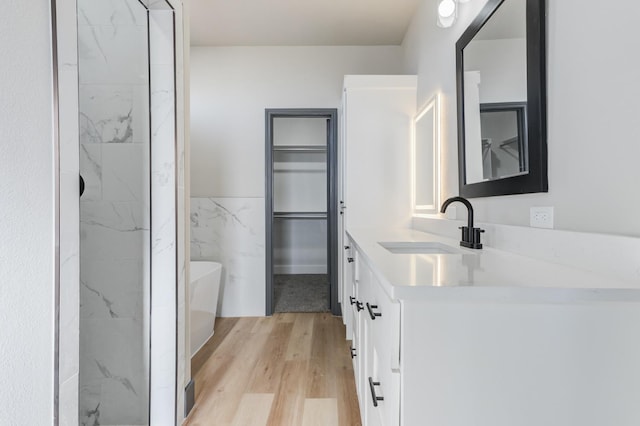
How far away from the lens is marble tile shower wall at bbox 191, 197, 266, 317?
3.20 m

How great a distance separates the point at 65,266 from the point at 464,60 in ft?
5.99

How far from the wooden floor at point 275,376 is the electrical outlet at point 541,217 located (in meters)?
1.25

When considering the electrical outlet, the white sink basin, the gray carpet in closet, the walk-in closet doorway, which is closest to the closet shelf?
the walk-in closet doorway

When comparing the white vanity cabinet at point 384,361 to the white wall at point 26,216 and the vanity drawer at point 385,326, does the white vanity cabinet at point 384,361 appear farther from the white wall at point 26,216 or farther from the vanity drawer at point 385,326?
the white wall at point 26,216

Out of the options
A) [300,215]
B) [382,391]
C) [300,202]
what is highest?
[300,202]

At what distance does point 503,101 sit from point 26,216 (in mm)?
1565

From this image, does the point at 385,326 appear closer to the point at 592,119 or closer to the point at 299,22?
the point at 592,119

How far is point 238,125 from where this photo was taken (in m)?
3.20

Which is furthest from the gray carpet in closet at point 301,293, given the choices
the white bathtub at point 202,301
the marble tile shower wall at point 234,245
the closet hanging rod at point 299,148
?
the closet hanging rod at point 299,148

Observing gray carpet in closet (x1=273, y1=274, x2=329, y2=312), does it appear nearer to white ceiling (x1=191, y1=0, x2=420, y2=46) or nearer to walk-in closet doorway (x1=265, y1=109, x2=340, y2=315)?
walk-in closet doorway (x1=265, y1=109, x2=340, y2=315)

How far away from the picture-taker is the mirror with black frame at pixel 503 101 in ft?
3.56

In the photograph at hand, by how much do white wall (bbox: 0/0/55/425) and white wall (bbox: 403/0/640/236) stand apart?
54.5 inches

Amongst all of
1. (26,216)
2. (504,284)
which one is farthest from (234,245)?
(504,284)

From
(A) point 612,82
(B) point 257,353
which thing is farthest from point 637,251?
(B) point 257,353
